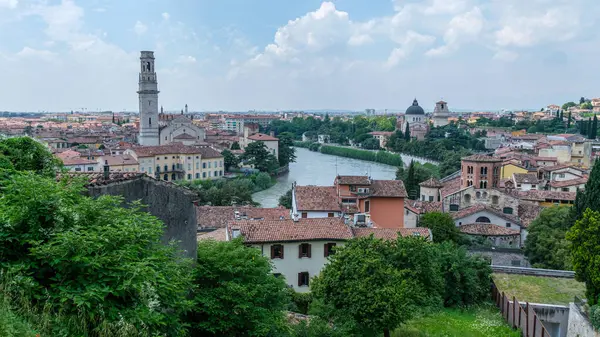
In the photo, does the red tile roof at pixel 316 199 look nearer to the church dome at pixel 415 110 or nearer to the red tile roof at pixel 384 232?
the red tile roof at pixel 384 232

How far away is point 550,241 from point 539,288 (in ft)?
18.7

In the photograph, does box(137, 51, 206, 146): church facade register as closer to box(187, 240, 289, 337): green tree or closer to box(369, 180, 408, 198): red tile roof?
box(369, 180, 408, 198): red tile roof

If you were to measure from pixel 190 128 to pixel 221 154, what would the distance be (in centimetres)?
1136

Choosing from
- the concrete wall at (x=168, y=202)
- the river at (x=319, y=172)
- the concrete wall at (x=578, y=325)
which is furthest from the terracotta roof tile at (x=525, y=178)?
the concrete wall at (x=168, y=202)

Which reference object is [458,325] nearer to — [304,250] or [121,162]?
[304,250]

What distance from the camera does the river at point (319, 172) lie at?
43.5m

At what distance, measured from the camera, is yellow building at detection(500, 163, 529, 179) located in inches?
1510

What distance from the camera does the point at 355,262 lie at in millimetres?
10953

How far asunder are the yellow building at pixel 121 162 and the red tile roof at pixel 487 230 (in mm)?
27270

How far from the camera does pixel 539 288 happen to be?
1609cm

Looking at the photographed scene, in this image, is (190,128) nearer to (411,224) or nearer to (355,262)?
(411,224)

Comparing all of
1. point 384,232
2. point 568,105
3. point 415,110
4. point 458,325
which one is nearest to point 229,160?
point 384,232

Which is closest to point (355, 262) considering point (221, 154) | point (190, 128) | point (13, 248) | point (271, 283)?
point (271, 283)

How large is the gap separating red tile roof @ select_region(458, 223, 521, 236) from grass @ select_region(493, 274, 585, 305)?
8.39 metres
